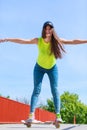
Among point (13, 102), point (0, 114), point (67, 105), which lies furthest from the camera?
point (67, 105)

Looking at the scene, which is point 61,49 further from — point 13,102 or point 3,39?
point 13,102

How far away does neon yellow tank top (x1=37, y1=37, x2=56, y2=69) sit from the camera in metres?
8.02

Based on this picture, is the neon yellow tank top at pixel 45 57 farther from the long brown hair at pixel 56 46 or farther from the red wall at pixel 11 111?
the red wall at pixel 11 111

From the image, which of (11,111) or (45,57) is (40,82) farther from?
(11,111)

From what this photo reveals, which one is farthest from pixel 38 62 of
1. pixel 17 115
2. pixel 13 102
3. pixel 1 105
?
pixel 17 115

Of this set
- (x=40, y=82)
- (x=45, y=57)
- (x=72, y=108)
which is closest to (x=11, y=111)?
(x=40, y=82)

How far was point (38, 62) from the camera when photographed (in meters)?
8.08

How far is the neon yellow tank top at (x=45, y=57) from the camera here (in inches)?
316

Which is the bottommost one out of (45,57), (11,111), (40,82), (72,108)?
(40,82)

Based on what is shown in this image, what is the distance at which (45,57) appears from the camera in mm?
8008

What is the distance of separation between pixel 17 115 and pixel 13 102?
1.81 m

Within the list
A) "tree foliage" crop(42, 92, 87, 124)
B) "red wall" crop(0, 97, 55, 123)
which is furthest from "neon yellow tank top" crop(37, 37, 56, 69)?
"tree foliage" crop(42, 92, 87, 124)

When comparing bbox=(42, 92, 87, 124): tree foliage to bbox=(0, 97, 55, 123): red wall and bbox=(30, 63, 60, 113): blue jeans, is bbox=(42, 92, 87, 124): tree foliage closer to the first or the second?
bbox=(0, 97, 55, 123): red wall

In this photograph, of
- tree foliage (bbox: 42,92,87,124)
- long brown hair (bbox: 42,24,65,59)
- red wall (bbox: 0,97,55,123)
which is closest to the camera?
long brown hair (bbox: 42,24,65,59)
